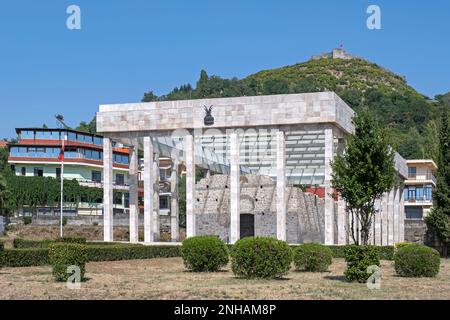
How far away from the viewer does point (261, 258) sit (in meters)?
23.5

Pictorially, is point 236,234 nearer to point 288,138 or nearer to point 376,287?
point 288,138

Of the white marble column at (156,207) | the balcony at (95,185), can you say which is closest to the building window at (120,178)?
the balcony at (95,185)

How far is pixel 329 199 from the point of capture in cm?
4409

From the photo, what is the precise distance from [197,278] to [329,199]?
69.9 ft

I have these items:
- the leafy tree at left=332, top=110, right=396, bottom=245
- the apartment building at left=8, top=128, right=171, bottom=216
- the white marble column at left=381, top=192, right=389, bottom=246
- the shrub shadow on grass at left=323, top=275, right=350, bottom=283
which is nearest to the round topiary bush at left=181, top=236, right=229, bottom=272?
the shrub shadow on grass at left=323, top=275, right=350, bottom=283

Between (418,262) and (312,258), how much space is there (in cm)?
423

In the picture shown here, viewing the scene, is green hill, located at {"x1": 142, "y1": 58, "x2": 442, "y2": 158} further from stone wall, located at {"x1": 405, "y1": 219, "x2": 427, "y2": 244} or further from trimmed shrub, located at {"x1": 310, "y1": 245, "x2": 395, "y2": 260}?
trimmed shrub, located at {"x1": 310, "y1": 245, "x2": 395, "y2": 260}

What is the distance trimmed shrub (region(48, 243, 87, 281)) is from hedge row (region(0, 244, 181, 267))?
353 centimetres

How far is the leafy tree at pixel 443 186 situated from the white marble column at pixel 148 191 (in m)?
19.3

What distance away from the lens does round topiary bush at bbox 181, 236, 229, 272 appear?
2700 centimetres

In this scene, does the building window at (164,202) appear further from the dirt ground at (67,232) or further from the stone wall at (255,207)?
the stone wall at (255,207)

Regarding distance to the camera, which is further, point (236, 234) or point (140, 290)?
point (236, 234)

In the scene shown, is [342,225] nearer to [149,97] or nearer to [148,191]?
[148,191]
